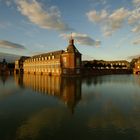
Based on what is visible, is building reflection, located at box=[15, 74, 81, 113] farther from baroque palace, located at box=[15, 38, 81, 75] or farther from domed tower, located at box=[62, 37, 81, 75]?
baroque palace, located at box=[15, 38, 81, 75]

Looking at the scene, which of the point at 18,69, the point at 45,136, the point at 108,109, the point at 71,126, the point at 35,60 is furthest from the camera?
the point at 18,69

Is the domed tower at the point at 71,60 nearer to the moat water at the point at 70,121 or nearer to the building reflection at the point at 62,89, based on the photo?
the building reflection at the point at 62,89

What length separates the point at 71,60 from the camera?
238 ft

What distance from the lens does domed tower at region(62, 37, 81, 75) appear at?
72500mm

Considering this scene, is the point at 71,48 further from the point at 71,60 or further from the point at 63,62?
the point at 63,62

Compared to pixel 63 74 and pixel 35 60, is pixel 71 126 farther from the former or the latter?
pixel 35 60

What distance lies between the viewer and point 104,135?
488 inches

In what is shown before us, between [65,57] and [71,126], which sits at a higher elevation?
[65,57]

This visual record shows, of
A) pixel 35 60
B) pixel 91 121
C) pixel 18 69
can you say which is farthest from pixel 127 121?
pixel 18 69

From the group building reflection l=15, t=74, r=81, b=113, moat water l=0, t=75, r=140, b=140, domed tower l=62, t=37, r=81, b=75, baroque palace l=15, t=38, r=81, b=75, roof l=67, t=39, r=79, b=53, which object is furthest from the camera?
roof l=67, t=39, r=79, b=53

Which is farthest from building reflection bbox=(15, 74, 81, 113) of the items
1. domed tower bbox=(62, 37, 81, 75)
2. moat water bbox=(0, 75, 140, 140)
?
domed tower bbox=(62, 37, 81, 75)

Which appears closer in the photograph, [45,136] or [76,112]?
[45,136]

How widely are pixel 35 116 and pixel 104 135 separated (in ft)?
22.3

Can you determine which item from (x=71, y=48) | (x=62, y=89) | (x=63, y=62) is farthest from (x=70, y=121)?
(x=63, y=62)
